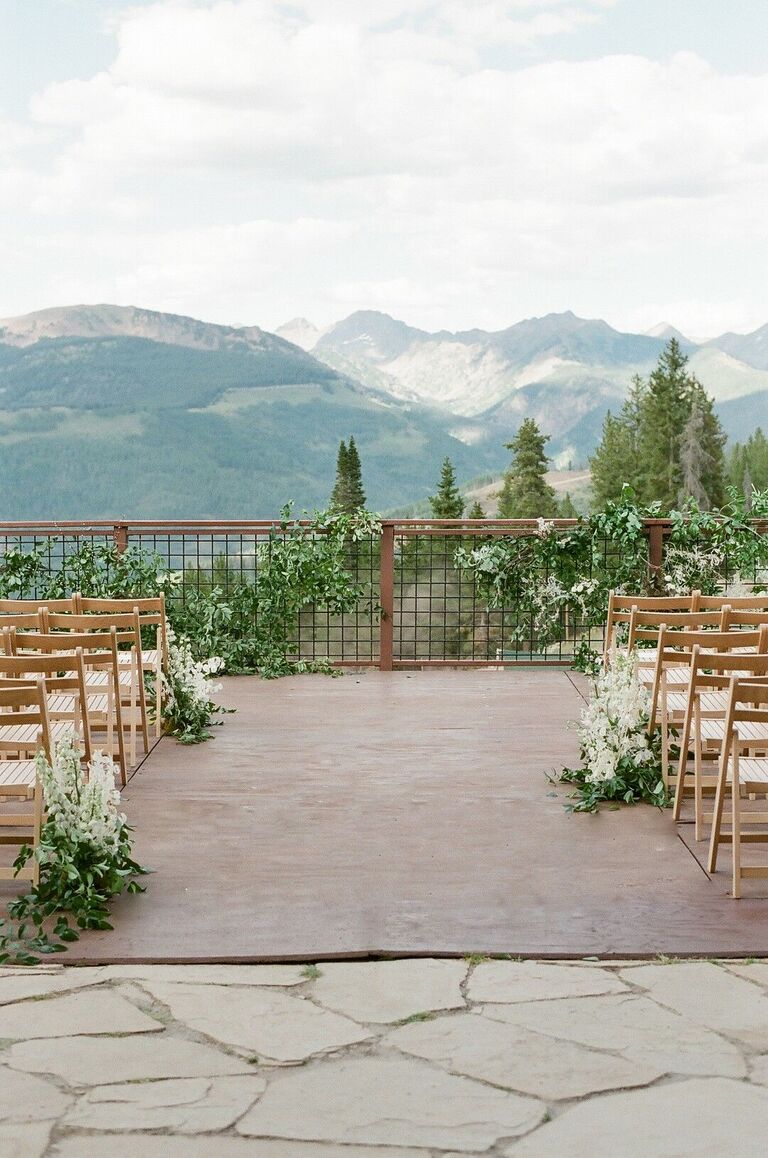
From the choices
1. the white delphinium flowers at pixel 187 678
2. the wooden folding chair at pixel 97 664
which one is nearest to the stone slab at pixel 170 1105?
the wooden folding chair at pixel 97 664

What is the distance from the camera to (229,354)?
13700cm

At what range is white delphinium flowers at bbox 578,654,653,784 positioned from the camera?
5008mm

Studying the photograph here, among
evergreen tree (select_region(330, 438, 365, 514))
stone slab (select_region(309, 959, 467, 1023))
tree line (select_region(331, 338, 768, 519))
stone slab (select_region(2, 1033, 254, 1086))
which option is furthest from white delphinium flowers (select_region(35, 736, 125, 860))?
tree line (select_region(331, 338, 768, 519))

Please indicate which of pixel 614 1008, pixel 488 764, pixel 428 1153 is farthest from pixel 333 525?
pixel 428 1153

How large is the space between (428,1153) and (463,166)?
12843 centimetres

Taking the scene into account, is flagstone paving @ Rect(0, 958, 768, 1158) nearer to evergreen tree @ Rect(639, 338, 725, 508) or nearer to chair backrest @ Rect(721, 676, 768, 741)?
chair backrest @ Rect(721, 676, 768, 741)

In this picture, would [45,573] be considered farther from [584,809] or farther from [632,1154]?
[632,1154]

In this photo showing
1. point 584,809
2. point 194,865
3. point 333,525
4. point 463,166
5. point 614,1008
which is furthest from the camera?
point 463,166

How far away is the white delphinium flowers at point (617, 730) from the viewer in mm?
5008

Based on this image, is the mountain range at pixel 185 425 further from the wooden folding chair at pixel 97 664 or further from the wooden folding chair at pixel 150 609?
the wooden folding chair at pixel 97 664

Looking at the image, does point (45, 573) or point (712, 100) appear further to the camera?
point (712, 100)

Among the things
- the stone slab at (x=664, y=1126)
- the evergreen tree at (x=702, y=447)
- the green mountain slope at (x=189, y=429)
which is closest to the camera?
the stone slab at (x=664, y=1126)

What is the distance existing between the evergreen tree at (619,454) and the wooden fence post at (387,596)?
89109mm

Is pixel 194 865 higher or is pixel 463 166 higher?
pixel 463 166
